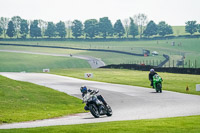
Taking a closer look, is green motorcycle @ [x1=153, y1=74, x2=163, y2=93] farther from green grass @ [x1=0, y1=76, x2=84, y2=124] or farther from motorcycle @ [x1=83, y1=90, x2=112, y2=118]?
motorcycle @ [x1=83, y1=90, x2=112, y2=118]

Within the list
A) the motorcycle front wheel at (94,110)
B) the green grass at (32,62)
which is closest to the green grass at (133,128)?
the motorcycle front wheel at (94,110)

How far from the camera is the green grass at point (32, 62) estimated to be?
425ft

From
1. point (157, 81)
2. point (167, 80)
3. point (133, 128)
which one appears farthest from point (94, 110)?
point (167, 80)

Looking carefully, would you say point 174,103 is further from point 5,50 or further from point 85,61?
point 5,50

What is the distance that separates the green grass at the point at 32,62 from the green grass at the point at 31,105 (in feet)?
300

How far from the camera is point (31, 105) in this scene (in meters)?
27.6

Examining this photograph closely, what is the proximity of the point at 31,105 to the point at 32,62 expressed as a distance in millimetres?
118177

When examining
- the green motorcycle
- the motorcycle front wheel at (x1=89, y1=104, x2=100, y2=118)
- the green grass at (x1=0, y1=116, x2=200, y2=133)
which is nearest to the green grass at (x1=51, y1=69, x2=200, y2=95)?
the green motorcycle

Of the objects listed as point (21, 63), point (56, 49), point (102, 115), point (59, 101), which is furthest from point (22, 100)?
point (56, 49)

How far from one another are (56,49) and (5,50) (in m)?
21.6

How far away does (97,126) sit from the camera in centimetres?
1692

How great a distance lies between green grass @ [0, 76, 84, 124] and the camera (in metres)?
23.0

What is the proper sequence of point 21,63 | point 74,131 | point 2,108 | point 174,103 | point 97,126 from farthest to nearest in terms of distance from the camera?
1. point 21,63
2. point 174,103
3. point 2,108
4. point 97,126
5. point 74,131

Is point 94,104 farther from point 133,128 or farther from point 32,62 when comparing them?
point 32,62
